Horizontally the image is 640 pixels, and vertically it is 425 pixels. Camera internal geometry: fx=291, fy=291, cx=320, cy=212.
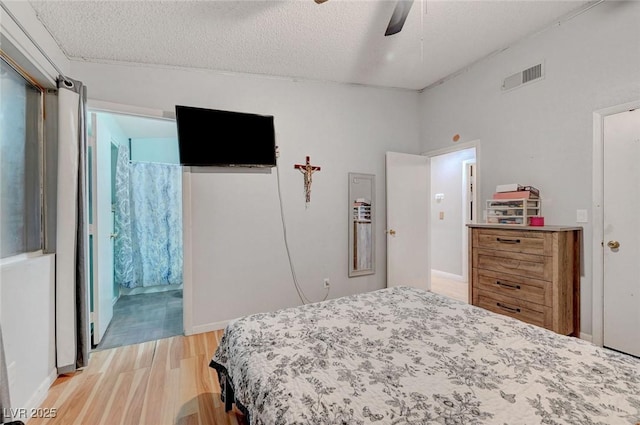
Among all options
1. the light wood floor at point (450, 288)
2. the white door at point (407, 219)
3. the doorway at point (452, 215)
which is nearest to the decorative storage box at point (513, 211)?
the white door at point (407, 219)

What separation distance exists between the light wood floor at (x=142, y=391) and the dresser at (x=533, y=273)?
7.71 ft

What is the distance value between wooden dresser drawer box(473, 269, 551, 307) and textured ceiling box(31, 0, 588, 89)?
2188 mm

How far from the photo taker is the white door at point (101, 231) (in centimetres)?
263

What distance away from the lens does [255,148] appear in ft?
10.0

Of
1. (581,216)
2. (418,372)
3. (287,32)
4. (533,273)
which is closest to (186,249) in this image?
(287,32)

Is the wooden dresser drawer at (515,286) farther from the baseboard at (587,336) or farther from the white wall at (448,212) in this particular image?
the white wall at (448,212)

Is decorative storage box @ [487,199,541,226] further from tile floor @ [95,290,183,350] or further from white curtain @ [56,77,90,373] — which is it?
white curtain @ [56,77,90,373]

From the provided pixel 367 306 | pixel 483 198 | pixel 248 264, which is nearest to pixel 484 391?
pixel 367 306

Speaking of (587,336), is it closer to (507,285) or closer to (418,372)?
(507,285)

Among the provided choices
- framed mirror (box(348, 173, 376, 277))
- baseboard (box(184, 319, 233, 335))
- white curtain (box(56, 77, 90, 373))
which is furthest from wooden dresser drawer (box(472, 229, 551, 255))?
white curtain (box(56, 77, 90, 373))

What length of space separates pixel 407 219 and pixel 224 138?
2462mm

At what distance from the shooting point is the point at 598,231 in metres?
2.33

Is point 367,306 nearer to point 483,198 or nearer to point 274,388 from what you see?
point 274,388

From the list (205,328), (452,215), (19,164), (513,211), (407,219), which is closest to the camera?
(19,164)
